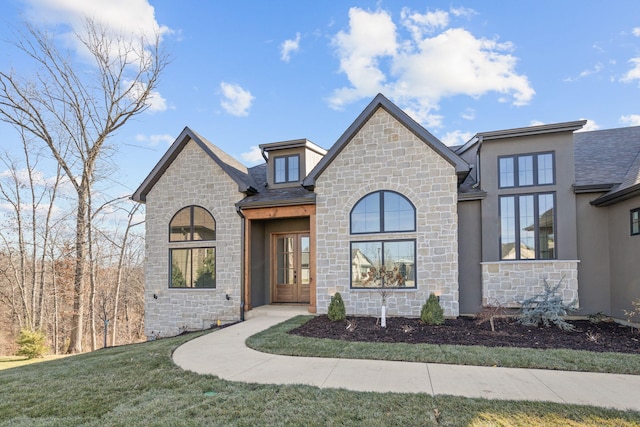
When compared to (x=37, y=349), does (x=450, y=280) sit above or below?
above

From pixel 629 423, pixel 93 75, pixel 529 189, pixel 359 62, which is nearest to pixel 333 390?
pixel 629 423

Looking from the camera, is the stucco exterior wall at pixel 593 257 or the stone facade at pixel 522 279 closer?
the stone facade at pixel 522 279

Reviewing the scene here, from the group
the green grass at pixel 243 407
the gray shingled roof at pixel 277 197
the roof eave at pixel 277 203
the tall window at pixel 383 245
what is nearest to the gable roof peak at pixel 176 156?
the gray shingled roof at pixel 277 197

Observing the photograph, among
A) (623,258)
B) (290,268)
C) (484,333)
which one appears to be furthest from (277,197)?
(623,258)

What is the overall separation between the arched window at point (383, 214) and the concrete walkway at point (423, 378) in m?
4.61

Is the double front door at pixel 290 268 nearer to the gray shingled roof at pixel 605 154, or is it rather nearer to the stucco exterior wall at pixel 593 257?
the stucco exterior wall at pixel 593 257

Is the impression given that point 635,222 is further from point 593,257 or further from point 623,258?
point 593,257

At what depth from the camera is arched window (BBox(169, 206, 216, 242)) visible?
11.4 metres

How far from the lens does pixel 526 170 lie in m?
9.59

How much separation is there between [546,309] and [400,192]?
4505 millimetres

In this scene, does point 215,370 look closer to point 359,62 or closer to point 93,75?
point 359,62

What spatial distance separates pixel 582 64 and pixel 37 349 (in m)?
21.2

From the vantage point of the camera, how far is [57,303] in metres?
18.6

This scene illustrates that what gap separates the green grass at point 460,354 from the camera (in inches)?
208
